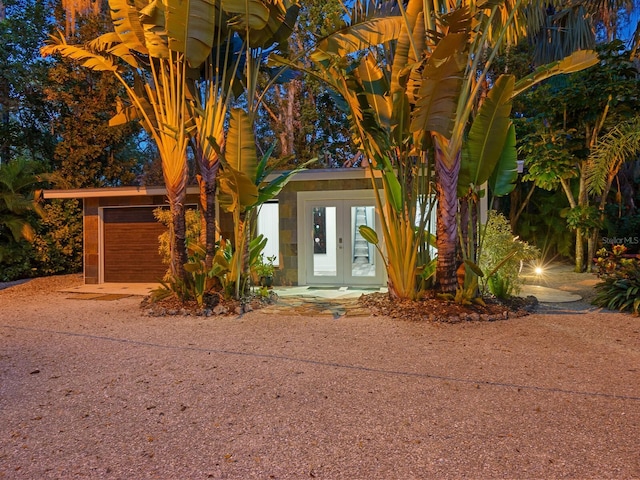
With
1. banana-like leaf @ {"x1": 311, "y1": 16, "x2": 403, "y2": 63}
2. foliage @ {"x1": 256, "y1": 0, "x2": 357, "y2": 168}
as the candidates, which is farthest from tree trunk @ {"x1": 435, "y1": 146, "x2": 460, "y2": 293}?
foliage @ {"x1": 256, "y1": 0, "x2": 357, "y2": 168}

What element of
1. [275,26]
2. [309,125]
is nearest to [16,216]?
[275,26]

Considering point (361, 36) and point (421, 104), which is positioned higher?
point (361, 36)

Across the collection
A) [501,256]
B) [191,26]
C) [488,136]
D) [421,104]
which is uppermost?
[191,26]

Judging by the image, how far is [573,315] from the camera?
22.3 ft

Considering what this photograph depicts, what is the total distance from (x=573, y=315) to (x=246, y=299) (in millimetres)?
5300

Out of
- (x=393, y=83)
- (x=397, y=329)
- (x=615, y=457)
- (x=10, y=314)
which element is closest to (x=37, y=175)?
(x=10, y=314)

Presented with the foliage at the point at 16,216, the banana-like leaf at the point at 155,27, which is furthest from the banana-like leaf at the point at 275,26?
the foliage at the point at 16,216

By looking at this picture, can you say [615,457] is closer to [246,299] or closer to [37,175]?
[246,299]

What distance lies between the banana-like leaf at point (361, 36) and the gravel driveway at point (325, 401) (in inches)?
178

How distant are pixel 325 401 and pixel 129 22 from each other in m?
6.95

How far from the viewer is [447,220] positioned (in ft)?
21.7

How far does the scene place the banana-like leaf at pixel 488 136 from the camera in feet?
20.5

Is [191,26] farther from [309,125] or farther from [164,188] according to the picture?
[309,125]

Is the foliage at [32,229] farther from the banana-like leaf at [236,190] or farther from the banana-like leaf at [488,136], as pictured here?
the banana-like leaf at [488,136]
